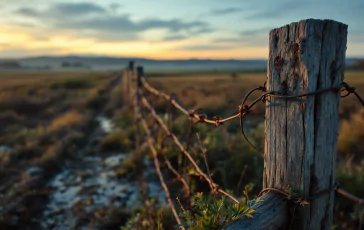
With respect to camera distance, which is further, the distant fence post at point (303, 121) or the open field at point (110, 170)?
the open field at point (110, 170)

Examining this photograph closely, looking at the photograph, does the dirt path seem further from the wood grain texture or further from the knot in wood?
the knot in wood

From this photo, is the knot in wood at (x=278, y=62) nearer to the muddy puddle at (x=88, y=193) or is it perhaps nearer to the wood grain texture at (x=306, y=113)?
the wood grain texture at (x=306, y=113)

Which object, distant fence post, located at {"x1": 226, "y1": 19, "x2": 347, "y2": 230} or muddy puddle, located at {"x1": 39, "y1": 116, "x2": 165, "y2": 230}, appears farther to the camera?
muddy puddle, located at {"x1": 39, "y1": 116, "x2": 165, "y2": 230}

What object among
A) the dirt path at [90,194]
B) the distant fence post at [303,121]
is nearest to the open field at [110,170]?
the dirt path at [90,194]

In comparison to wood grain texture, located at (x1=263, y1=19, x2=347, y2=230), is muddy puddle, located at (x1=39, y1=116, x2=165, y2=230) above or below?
below

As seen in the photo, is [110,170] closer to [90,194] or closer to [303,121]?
[90,194]

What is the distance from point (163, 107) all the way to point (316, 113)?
25.5 feet

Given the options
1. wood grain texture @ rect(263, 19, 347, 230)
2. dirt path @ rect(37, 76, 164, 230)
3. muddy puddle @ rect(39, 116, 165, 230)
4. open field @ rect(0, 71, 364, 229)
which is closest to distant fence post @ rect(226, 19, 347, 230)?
wood grain texture @ rect(263, 19, 347, 230)

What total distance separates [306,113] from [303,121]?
0.10 ft

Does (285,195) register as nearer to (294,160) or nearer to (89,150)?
(294,160)

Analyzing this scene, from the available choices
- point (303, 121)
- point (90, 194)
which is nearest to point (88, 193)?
point (90, 194)

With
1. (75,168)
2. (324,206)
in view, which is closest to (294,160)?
(324,206)

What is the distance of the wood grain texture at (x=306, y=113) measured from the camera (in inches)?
38.8

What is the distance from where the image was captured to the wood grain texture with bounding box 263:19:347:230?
985 millimetres
